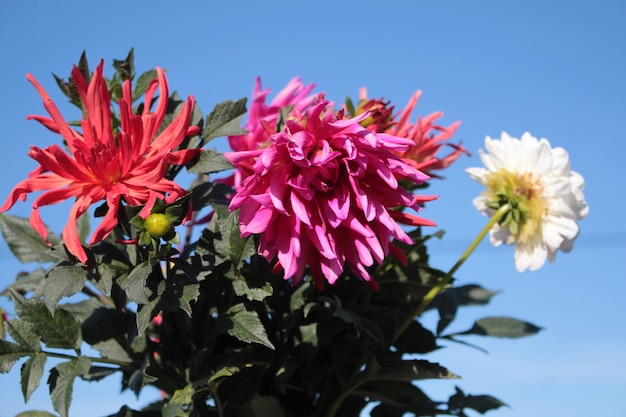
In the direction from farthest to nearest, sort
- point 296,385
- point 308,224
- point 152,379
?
1. point 296,385
2. point 152,379
3. point 308,224

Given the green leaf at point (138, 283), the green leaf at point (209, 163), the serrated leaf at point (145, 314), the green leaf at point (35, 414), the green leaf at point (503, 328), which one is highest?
the green leaf at point (503, 328)

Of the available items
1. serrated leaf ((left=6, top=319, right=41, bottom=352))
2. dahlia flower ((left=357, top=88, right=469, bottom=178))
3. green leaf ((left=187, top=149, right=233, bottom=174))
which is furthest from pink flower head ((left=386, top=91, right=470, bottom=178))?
serrated leaf ((left=6, top=319, right=41, bottom=352))

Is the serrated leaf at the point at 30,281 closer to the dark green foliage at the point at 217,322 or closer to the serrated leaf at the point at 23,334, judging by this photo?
the dark green foliage at the point at 217,322

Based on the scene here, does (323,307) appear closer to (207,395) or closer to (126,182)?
(207,395)

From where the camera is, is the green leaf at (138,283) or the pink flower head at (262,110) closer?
the green leaf at (138,283)

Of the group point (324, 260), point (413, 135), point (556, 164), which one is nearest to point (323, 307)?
point (324, 260)

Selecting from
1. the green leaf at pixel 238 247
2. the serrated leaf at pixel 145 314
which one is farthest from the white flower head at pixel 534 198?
the serrated leaf at pixel 145 314

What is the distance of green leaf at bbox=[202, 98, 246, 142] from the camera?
93 cm

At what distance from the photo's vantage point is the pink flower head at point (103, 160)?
2.69 ft

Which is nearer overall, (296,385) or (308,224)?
(308,224)

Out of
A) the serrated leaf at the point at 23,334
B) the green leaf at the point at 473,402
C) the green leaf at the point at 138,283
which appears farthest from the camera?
the green leaf at the point at 473,402

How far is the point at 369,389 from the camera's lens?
3.43 feet

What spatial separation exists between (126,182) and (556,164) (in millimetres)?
542

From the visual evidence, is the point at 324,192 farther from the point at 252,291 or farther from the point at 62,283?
the point at 62,283
